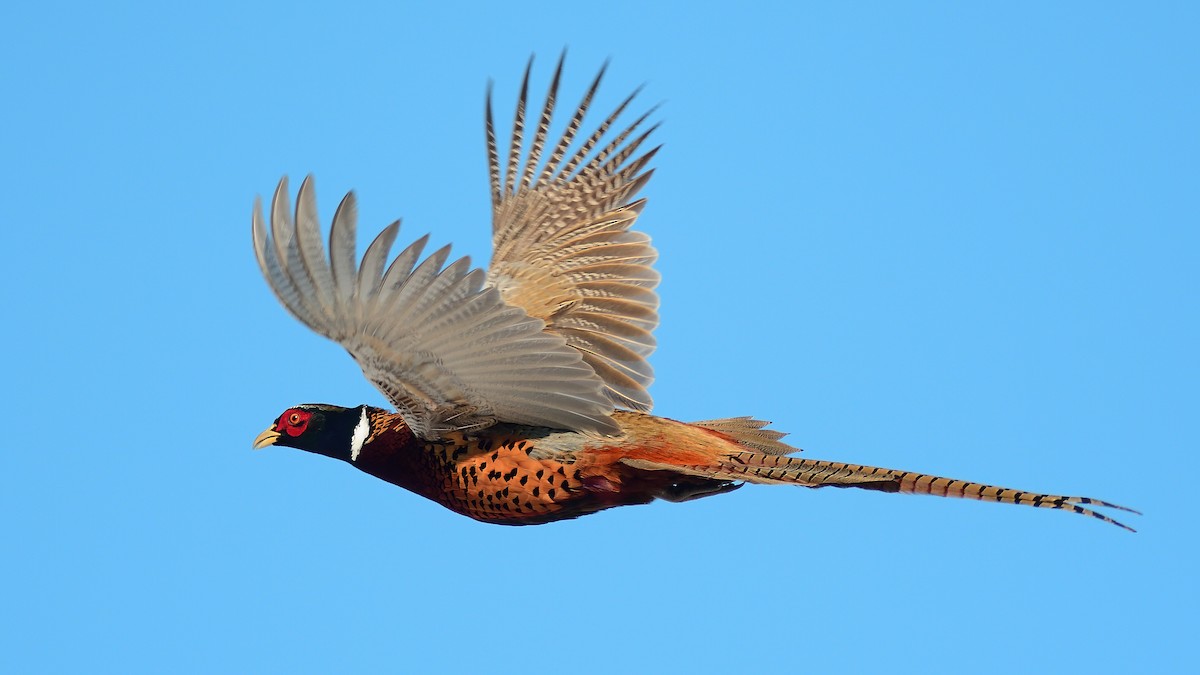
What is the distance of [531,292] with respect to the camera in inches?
372

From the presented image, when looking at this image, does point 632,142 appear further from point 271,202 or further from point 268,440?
point 271,202

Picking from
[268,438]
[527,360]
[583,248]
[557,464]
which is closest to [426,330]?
[527,360]

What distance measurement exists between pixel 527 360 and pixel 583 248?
8.22 feet

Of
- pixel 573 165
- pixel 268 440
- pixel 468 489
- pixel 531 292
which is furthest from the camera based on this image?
pixel 573 165

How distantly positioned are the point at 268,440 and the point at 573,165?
3097 mm

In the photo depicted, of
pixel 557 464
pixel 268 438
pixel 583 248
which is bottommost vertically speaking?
pixel 268 438

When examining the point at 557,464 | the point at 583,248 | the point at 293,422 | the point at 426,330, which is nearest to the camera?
the point at 426,330

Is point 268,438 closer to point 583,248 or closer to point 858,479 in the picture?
point 583,248

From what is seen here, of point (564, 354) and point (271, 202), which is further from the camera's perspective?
point (564, 354)

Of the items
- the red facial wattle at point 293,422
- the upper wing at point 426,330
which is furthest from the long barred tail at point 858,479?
the red facial wattle at point 293,422

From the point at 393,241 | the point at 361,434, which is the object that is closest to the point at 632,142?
the point at 361,434

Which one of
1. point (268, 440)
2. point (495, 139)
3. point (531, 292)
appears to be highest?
point (495, 139)

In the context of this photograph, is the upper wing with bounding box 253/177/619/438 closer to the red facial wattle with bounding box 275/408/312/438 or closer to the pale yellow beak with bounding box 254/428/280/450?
the red facial wattle with bounding box 275/408/312/438

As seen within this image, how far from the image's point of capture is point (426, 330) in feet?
22.7
